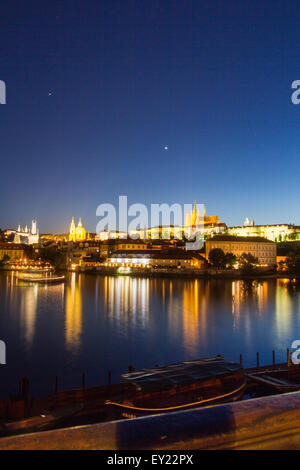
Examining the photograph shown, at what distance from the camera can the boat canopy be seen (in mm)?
5188

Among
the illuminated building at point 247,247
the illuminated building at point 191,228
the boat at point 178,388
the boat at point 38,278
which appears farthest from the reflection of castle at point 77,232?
the boat at point 178,388

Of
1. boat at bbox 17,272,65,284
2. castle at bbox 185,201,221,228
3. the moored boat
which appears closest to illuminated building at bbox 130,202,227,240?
castle at bbox 185,201,221,228

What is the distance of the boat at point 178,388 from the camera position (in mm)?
4812

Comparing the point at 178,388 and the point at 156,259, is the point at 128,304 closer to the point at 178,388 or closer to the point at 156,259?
the point at 178,388

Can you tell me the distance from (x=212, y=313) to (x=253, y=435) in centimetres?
1711

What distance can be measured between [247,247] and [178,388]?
139 feet

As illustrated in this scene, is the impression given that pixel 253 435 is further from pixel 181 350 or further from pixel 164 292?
pixel 164 292

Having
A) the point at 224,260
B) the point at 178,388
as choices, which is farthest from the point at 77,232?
the point at 178,388

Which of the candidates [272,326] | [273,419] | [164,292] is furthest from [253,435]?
[164,292]

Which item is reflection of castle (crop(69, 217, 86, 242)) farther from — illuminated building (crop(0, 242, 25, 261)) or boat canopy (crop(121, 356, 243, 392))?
boat canopy (crop(121, 356, 243, 392))

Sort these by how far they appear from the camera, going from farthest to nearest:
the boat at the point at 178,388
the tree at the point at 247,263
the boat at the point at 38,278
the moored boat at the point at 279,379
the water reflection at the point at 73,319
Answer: the tree at the point at 247,263
the boat at the point at 38,278
the water reflection at the point at 73,319
the moored boat at the point at 279,379
the boat at the point at 178,388

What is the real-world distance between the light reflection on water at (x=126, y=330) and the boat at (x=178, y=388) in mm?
2759

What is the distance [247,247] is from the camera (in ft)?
150

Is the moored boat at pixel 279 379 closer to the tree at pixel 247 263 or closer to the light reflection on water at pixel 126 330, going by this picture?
the light reflection on water at pixel 126 330
